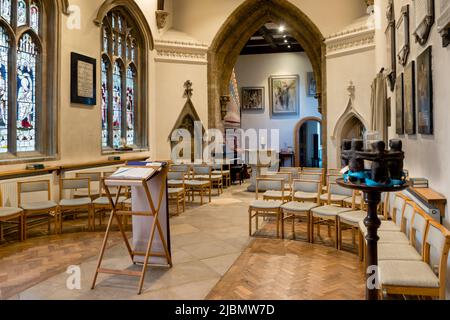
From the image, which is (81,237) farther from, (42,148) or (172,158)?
(172,158)

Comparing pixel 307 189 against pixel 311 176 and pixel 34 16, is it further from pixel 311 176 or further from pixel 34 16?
pixel 34 16

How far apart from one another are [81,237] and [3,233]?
113 centimetres

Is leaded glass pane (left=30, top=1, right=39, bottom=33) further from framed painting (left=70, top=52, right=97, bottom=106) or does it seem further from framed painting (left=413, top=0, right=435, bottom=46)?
framed painting (left=413, top=0, right=435, bottom=46)

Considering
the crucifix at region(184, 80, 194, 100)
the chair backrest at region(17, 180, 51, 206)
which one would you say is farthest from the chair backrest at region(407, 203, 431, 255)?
the crucifix at region(184, 80, 194, 100)

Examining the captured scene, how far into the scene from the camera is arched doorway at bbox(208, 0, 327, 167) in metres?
10.6

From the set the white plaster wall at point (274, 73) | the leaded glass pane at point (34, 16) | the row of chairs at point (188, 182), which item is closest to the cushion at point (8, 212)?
the row of chairs at point (188, 182)

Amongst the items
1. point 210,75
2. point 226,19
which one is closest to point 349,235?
point 210,75

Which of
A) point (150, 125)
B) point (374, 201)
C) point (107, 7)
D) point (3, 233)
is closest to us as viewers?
point (374, 201)

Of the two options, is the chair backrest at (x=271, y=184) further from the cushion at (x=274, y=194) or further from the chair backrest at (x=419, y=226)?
the chair backrest at (x=419, y=226)

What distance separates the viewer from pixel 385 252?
9.89 feet

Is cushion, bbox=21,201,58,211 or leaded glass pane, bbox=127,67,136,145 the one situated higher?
leaded glass pane, bbox=127,67,136,145

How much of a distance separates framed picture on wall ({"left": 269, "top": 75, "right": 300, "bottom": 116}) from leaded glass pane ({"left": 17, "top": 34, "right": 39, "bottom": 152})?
34.4 ft

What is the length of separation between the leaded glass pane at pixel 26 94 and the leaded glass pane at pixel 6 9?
15.4 inches

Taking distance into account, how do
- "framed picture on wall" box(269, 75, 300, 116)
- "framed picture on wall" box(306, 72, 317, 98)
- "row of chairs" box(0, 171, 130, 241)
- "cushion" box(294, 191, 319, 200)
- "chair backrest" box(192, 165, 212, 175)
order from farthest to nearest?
"framed picture on wall" box(269, 75, 300, 116)
"framed picture on wall" box(306, 72, 317, 98)
"chair backrest" box(192, 165, 212, 175)
"cushion" box(294, 191, 319, 200)
"row of chairs" box(0, 171, 130, 241)
